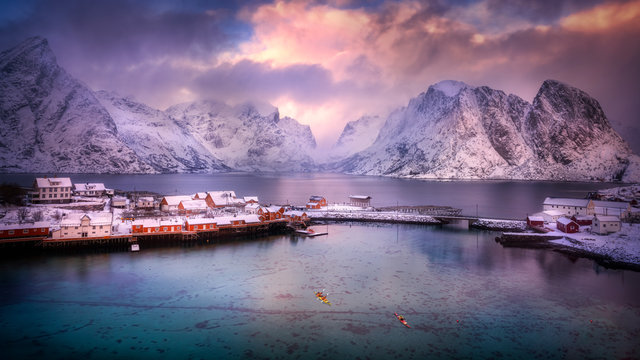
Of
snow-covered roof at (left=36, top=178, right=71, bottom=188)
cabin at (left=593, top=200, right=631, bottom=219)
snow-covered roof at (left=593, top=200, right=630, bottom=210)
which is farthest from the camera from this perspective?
snow-covered roof at (left=36, top=178, right=71, bottom=188)

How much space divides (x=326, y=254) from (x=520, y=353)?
94.1 ft

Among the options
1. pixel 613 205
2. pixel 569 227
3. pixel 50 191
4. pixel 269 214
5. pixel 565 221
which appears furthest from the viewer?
pixel 50 191

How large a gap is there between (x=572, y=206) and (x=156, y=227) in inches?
2864

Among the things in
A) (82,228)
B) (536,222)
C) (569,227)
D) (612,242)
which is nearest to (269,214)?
(82,228)

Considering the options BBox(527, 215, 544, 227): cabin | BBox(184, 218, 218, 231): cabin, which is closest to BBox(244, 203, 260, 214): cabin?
BBox(184, 218, 218, 231): cabin

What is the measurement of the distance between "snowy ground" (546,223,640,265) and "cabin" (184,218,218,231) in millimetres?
52710

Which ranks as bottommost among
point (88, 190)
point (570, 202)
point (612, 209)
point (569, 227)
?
point (569, 227)

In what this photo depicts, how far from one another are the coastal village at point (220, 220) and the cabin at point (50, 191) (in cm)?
16

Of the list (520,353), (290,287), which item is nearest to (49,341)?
(290,287)

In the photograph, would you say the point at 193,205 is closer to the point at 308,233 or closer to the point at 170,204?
the point at 170,204

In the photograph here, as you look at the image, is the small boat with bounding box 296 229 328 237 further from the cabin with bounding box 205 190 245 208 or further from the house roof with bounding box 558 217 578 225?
the house roof with bounding box 558 217 578 225

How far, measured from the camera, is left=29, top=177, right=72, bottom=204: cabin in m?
72.6

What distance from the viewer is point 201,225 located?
5931 centimetres

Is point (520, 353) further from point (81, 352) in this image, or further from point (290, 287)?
point (81, 352)
